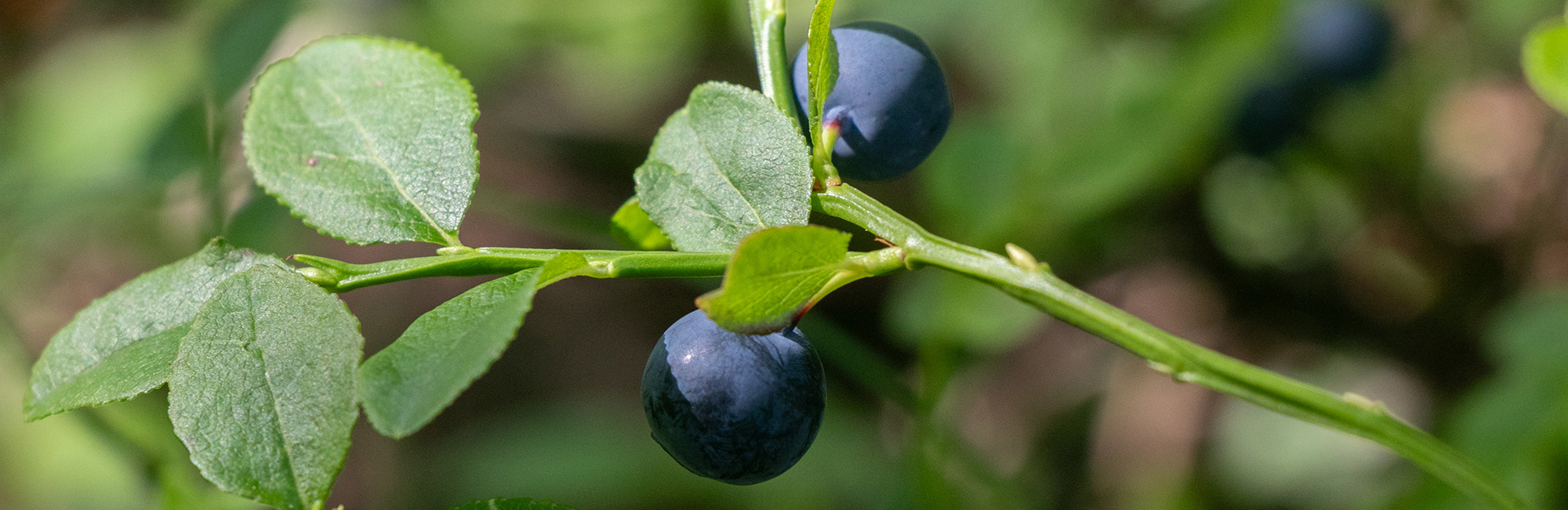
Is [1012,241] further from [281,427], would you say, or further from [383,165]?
[281,427]

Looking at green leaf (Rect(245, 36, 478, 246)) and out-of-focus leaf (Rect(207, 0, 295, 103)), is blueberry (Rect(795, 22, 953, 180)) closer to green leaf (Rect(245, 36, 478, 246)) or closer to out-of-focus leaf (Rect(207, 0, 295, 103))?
green leaf (Rect(245, 36, 478, 246))

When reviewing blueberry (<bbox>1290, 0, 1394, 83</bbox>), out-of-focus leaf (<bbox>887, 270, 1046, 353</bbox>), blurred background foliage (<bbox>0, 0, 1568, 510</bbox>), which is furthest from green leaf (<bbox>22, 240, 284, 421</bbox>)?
blueberry (<bbox>1290, 0, 1394, 83</bbox>)

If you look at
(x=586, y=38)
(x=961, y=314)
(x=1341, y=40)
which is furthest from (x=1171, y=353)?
(x=586, y=38)

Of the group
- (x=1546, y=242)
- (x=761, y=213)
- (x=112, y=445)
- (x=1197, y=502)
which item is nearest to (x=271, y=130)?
(x=761, y=213)

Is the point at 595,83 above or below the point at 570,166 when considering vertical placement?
above

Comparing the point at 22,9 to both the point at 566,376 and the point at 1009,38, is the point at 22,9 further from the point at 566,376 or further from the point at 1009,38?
the point at 1009,38

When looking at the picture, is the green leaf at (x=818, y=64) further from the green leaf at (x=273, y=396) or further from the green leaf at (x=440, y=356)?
the green leaf at (x=273, y=396)
